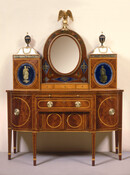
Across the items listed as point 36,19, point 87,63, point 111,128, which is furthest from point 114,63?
point 36,19

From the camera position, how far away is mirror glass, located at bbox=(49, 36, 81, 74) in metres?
3.77

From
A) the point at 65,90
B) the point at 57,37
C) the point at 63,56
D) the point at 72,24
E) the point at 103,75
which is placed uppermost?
the point at 72,24

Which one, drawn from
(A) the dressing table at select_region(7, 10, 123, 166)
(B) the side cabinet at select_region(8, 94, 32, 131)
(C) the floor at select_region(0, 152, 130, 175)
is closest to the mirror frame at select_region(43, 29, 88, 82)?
(A) the dressing table at select_region(7, 10, 123, 166)

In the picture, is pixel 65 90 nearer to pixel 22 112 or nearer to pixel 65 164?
pixel 22 112

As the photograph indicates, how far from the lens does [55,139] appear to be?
3.98m

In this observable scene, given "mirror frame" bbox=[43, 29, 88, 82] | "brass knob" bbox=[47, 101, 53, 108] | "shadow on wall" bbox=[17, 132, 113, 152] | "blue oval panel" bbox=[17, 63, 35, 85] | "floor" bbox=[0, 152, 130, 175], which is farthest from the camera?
"shadow on wall" bbox=[17, 132, 113, 152]

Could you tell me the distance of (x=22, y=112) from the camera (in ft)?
11.2

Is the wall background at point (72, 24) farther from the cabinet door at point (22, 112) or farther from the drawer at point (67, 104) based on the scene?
the drawer at point (67, 104)

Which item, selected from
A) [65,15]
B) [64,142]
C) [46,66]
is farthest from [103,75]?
[64,142]

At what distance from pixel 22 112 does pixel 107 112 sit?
3.55ft

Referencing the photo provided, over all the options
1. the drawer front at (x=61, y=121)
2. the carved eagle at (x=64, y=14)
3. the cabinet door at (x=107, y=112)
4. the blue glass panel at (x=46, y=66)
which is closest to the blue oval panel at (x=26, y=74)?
the blue glass panel at (x=46, y=66)

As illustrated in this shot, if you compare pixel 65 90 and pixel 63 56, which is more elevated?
pixel 63 56

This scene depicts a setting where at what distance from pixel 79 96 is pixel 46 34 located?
111 cm

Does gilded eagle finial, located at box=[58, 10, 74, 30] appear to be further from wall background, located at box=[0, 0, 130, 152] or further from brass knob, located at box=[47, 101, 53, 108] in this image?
brass knob, located at box=[47, 101, 53, 108]
